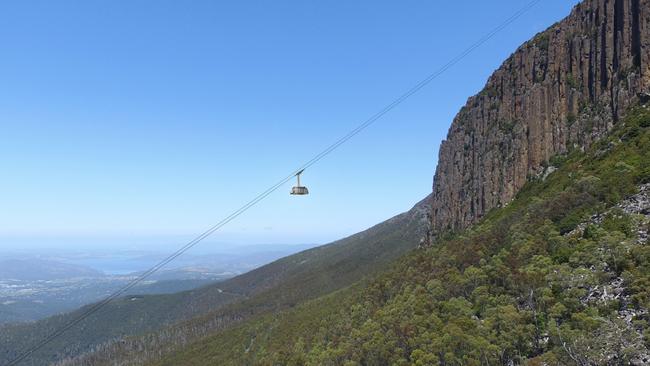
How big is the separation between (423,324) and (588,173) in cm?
3531

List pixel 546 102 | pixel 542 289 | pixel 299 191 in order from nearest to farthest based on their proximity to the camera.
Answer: pixel 299 191, pixel 542 289, pixel 546 102

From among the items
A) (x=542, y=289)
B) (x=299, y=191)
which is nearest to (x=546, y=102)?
(x=542, y=289)

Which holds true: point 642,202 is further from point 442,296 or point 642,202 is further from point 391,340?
point 391,340

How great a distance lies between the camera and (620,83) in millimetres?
78750

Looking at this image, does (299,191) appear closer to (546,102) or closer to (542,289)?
(542,289)

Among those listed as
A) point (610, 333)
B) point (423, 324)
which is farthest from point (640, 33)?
point (610, 333)

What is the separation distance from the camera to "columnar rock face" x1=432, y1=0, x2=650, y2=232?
3125 inches

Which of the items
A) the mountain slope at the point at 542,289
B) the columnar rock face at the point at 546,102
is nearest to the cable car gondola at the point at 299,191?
the mountain slope at the point at 542,289

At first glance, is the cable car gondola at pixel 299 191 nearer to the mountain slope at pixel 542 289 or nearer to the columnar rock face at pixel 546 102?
the mountain slope at pixel 542 289

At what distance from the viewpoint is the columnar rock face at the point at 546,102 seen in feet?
260

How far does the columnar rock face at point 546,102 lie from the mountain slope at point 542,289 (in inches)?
245

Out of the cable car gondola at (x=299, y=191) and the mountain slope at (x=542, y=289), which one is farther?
the mountain slope at (x=542, y=289)

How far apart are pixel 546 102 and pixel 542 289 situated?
66759 mm

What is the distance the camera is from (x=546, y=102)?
95.8 m
